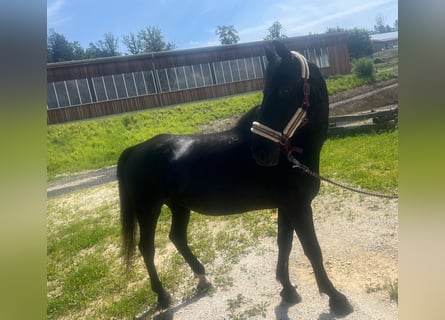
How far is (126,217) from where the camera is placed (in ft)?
10.3

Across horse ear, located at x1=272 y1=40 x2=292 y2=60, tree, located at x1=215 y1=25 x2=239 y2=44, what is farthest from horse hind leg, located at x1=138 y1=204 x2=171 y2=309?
horse ear, located at x1=272 y1=40 x2=292 y2=60

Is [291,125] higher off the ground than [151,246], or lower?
higher

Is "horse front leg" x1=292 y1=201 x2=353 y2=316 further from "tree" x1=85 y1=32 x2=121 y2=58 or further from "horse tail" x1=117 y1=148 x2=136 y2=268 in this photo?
"tree" x1=85 y1=32 x2=121 y2=58

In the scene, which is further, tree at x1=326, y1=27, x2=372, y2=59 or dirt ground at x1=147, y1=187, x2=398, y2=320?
dirt ground at x1=147, y1=187, x2=398, y2=320

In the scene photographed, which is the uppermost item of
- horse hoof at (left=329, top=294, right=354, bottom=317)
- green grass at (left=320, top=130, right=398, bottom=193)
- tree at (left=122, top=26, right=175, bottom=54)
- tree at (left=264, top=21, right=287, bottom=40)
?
tree at (left=122, top=26, right=175, bottom=54)

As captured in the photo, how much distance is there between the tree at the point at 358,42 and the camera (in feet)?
8.57

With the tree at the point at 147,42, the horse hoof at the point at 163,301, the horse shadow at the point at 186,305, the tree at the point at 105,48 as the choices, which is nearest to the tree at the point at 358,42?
the tree at the point at 147,42

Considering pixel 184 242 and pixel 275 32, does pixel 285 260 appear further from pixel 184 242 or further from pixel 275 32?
pixel 275 32

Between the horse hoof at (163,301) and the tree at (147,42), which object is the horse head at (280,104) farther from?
the horse hoof at (163,301)

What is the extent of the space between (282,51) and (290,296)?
7.08ft

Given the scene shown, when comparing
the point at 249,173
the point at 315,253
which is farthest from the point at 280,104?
the point at 315,253

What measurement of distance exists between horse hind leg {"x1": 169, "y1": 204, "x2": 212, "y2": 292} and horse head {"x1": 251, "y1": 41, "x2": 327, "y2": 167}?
1271 mm

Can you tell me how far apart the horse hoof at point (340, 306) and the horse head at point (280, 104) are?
4.51 ft

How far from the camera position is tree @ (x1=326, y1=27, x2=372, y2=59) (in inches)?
103
